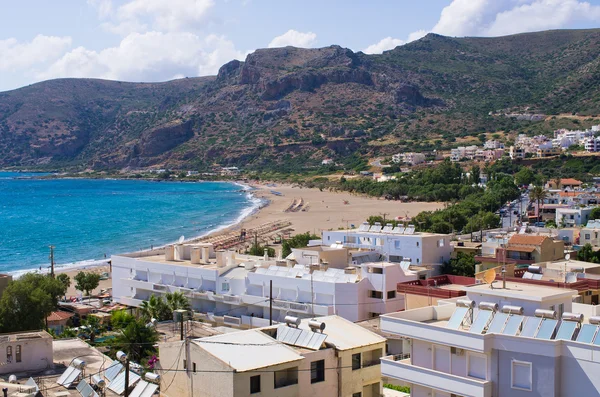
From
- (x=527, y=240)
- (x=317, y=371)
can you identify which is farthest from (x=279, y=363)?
(x=527, y=240)

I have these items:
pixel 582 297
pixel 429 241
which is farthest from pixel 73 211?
pixel 582 297

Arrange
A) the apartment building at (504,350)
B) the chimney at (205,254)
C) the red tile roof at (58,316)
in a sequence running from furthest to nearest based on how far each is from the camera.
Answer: the chimney at (205,254)
the red tile roof at (58,316)
the apartment building at (504,350)

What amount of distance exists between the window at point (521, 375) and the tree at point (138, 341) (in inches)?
431

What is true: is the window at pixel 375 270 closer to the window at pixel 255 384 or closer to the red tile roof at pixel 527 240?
the red tile roof at pixel 527 240

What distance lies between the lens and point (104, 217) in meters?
110

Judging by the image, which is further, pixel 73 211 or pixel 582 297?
pixel 73 211

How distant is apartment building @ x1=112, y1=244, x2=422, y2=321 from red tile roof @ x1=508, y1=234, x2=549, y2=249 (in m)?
6.18

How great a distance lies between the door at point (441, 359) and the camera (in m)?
12.9

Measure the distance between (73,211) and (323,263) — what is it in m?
98.4

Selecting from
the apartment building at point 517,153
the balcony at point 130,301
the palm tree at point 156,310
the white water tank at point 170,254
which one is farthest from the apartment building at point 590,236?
the apartment building at point 517,153

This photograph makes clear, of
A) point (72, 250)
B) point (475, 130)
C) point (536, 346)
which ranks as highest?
point (475, 130)

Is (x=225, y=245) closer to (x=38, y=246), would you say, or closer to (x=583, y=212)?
(x=38, y=246)

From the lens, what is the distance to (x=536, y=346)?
11805 mm

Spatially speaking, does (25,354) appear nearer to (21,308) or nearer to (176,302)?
(21,308)
